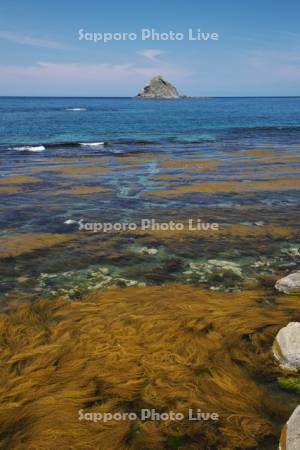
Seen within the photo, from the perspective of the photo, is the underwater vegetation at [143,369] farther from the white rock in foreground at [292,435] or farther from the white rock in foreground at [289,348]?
the white rock in foreground at [292,435]

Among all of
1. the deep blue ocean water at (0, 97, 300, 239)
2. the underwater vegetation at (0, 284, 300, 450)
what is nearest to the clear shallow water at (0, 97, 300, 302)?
the deep blue ocean water at (0, 97, 300, 239)

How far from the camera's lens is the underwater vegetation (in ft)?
14.7

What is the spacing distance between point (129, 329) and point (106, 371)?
111cm

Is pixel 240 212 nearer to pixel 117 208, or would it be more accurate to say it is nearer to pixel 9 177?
pixel 117 208

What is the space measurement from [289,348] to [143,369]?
6.48 feet

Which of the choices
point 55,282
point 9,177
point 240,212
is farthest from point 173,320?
point 9,177

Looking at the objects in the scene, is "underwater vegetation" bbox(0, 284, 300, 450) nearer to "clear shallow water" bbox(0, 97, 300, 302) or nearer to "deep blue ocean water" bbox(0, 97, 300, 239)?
"clear shallow water" bbox(0, 97, 300, 302)

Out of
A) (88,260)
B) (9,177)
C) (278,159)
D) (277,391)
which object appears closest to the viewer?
(277,391)

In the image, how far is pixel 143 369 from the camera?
551 centimetres

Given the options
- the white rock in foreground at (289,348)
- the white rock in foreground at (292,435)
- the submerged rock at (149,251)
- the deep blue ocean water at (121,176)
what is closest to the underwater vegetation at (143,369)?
the white rock in foreground at (289,348)

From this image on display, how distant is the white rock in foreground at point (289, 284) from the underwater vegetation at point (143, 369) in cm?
17

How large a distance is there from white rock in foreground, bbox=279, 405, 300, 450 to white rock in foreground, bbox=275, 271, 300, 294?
382cm

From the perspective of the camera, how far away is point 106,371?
5.48 m

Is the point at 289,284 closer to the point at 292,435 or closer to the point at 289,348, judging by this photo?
the point at 289,348
